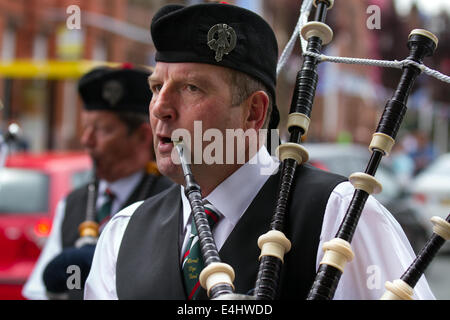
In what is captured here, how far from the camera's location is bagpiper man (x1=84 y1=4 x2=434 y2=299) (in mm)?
1396

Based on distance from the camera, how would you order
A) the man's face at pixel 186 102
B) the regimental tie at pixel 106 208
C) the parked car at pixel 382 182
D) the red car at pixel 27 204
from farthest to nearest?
the parked car at pixel 382 182
the red car at pixel 27 204
the regimental tie at pixel 106 208
the man's face at pixel 186 102

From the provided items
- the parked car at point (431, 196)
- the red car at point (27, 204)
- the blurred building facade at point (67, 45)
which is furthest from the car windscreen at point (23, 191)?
the blurred building facade at point (67, 45)

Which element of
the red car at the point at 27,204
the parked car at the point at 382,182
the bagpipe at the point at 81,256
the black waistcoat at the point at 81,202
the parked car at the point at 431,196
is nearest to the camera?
the bagpipe at the point at 81,256

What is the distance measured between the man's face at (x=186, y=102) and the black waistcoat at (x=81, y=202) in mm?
1423

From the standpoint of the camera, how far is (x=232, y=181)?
1609mm

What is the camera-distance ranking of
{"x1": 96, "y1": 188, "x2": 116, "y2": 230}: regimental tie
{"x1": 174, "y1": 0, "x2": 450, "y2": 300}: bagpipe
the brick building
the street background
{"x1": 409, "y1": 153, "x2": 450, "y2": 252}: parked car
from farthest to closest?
the brick building < the street background < {"x1": 409, "y1": 153, "x2": 450, "y2": 252}: parked car < {"x1": 96, "y1": 188, "x2": 116, "y2": 230}: regimental tie < {"x1": 174, "y1": 0, "x2": 450, "y2": 300}: bagpipe

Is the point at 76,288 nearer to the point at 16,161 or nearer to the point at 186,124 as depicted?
the point at 186,124

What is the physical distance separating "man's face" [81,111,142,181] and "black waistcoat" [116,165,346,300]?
1.24m

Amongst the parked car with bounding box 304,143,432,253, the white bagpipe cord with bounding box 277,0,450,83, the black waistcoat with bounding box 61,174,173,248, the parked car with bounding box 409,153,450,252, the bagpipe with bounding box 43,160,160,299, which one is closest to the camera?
the white bagpipe cord with bounding box 277,0,450,83

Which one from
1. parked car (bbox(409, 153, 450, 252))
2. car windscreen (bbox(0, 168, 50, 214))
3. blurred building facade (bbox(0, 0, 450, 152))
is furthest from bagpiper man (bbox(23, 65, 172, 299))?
blurred building facade (bbox(0, 0, 450, 152))

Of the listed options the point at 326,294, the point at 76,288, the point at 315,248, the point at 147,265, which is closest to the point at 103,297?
the point at 147,265

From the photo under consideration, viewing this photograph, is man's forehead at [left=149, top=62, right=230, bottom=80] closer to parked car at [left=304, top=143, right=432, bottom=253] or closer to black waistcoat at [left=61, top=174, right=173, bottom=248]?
black waistcoat at [left=61, top=174, right=173, bottom=248]

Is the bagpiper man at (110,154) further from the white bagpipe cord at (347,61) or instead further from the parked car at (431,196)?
the parked car at (431,196)

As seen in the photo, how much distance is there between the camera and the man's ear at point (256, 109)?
5.14ft
